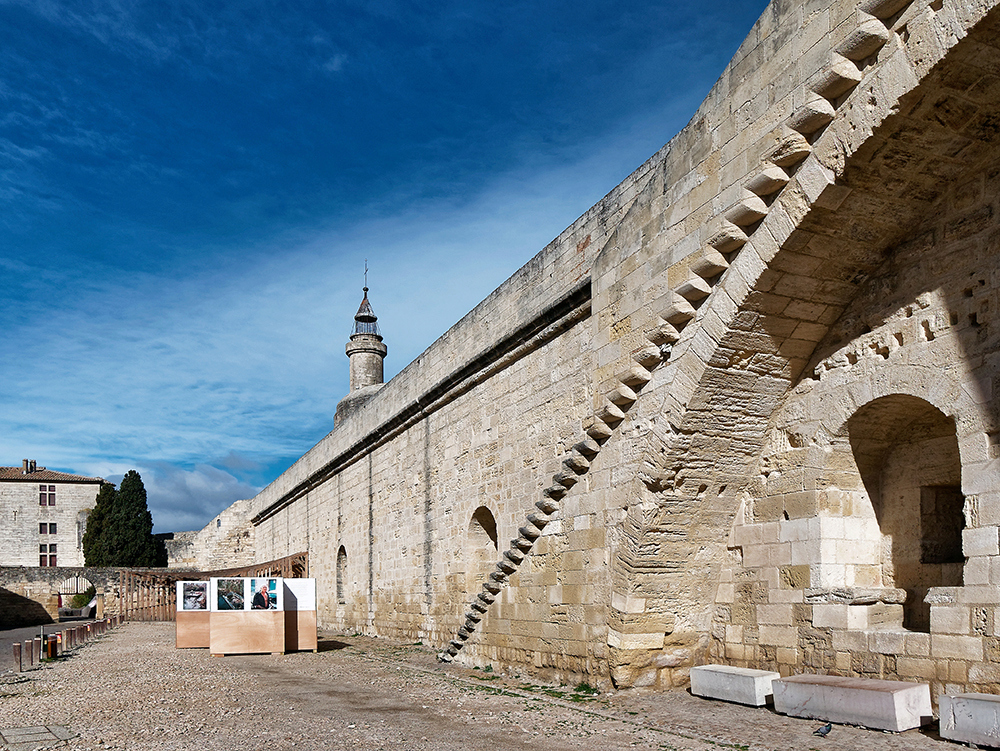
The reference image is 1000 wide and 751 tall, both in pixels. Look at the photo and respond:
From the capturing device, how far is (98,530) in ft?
126

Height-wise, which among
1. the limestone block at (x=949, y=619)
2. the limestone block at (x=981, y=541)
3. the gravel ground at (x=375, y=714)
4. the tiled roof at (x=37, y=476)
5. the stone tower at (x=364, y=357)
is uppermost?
the stone tower at (x=364, y=357)

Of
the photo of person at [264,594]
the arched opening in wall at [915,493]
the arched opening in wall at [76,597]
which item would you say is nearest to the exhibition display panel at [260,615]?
the photo of person at [264,594]

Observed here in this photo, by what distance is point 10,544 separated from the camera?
135 ft

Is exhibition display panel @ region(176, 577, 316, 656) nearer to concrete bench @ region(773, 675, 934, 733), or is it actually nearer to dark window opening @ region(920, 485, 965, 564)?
concrete bench @ region(773, 675, 934, 733)

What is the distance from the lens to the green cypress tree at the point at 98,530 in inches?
1480

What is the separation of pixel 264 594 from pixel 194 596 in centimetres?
212

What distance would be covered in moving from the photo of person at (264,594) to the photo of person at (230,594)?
0.16 metres

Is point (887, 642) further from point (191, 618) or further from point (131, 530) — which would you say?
point (131, 530)

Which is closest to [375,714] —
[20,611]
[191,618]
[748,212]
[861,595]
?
[861,595]

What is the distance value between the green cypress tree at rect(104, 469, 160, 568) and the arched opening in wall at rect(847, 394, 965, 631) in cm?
3550

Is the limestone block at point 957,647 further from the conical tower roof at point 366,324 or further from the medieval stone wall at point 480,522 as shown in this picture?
the conical tower roof at point 366,324

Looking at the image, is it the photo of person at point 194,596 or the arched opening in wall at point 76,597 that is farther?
the arched opening in wall at point 76,597

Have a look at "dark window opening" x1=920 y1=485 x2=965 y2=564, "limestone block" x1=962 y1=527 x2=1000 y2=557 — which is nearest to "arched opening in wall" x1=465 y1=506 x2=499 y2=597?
"dark window opening" x1=920 y1=485 x2=965 y2=564

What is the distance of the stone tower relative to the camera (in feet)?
83.2
